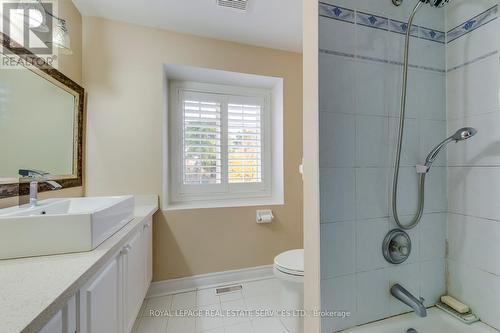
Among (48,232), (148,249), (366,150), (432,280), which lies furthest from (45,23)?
(432,280)

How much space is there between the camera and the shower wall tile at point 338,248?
80cm

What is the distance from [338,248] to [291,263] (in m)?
0.57

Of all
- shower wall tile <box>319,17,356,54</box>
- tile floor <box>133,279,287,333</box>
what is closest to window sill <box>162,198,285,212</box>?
tile floor <box>133,279,287,333</box>

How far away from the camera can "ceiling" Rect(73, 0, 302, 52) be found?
152 cm

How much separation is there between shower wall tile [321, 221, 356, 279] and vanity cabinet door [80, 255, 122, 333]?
906 mm

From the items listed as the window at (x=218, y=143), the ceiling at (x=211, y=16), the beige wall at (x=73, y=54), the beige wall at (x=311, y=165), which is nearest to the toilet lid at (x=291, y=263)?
the beige wall at (x=311, y=165)

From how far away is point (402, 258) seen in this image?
904 mm

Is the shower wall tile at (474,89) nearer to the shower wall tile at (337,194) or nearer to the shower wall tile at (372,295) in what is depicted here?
the shower wall tile at (337,194)

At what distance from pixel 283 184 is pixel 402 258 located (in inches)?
50.7

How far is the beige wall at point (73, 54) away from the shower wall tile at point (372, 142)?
1.85m

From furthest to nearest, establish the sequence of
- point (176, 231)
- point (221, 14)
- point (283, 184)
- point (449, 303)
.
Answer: point (283, 184) < point (176, 231) < point (221, 14) < point (449, 303)

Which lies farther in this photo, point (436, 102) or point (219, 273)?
point (219, 273)

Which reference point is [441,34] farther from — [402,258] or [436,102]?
[402,258]

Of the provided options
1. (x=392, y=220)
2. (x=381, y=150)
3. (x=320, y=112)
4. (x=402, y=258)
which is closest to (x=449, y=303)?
(x=402, y=258)
